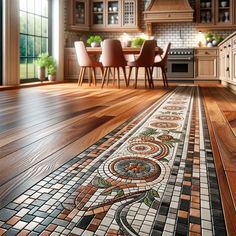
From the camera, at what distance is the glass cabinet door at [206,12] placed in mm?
7055

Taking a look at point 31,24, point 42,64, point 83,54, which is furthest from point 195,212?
point 31,24

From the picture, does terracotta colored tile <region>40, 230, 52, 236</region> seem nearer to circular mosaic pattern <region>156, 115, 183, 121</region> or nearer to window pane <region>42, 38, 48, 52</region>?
circular mosaic pattern <region>156, 115, 183, 121</region>

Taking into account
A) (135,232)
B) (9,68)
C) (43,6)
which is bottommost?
(135,232)

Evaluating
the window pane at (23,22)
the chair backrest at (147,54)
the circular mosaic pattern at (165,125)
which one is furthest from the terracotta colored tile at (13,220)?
the window pane at (23,22)

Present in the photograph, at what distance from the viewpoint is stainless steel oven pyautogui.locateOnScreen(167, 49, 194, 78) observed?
22.8 ft

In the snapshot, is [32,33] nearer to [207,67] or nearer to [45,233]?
[207,67]

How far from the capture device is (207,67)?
6.97 meters

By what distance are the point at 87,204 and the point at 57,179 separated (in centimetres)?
19

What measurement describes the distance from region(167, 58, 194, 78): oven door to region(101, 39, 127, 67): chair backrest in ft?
7.51

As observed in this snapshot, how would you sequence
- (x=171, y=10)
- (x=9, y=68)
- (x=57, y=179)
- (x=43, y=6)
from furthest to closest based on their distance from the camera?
(x=171, y=10) → (x=43, y=6) → (x=9, y=68) → (x=57, y=179)

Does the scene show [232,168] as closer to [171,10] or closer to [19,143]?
[19,143]

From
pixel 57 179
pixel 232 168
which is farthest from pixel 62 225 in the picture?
pixel 232 168

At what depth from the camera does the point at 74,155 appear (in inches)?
44.3

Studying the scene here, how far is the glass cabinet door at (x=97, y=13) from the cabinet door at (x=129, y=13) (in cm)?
56
